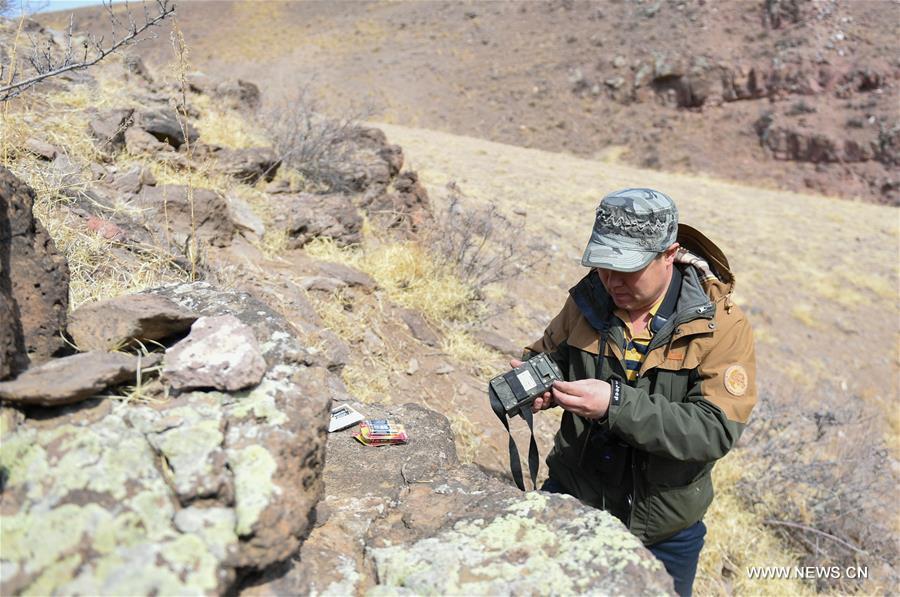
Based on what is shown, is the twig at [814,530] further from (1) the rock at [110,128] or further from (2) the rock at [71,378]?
(1) the rock at [110,128]

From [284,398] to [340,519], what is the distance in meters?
0.43

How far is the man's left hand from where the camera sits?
83.1 inches

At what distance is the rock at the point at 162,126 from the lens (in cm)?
494

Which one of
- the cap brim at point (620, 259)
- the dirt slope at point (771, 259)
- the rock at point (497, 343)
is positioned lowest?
the dirt slope at point (771, 259)

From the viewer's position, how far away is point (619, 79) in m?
24.9

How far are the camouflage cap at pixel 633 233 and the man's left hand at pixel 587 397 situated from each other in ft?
1.25

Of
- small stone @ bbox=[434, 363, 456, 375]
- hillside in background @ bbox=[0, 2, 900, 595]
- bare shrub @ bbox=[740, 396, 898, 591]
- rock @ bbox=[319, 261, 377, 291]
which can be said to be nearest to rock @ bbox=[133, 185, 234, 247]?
hillside in background @ bbox=[0, 2, 900, 595]

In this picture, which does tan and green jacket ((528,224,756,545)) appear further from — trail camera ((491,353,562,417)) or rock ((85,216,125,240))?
rock ((85,216,125,240))

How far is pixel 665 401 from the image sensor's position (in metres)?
2.10

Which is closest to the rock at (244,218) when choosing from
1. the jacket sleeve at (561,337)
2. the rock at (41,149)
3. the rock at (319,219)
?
the rock at (319,219)

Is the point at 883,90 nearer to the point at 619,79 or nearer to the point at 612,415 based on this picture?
the point at 619,79

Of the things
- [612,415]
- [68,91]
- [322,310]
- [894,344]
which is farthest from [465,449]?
[894,344]

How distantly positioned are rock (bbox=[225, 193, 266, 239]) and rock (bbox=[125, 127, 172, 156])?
0.60 metres

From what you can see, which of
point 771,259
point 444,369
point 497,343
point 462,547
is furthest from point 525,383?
point 771,259
